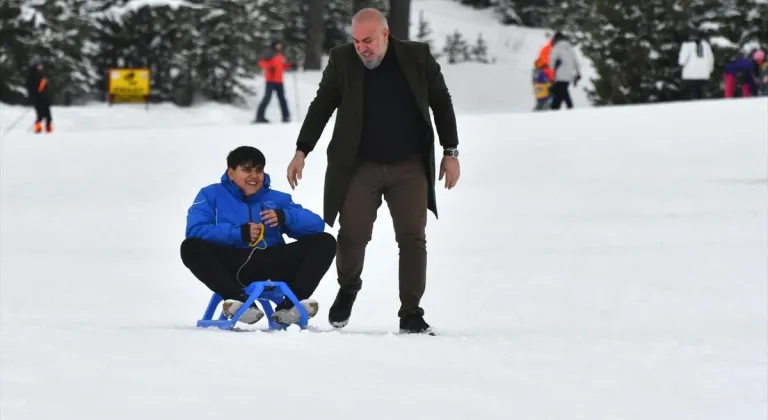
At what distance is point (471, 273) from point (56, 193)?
644cm

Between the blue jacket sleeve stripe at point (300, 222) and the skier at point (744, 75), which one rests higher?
the blue jacket sleeve stripe at point (300, 222)

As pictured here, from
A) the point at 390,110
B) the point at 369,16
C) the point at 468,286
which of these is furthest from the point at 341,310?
the point at 468,286

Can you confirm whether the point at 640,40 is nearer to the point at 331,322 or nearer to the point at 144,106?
the point at 144,106

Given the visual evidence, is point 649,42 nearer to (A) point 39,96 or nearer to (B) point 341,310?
(A) point 39,96

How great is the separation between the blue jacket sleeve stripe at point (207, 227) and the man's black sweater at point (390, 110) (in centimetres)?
75

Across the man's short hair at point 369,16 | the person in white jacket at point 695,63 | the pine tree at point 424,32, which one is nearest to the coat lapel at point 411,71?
Result: the man's short hair at point 369,16

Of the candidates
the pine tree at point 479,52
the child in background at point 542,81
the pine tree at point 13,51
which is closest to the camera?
the child in background at point 542,81

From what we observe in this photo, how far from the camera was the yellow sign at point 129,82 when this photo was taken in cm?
2884

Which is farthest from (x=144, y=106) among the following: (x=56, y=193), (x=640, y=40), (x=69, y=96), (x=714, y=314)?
(x=714, y=314)

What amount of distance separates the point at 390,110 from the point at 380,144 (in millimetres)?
167

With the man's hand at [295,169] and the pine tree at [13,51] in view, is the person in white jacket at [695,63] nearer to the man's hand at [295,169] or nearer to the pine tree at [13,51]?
the pine tree at [13,51]

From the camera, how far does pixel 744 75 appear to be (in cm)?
2844

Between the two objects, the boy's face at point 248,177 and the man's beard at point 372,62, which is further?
the boy's face at point 248,177

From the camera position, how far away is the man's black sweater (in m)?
6.86
